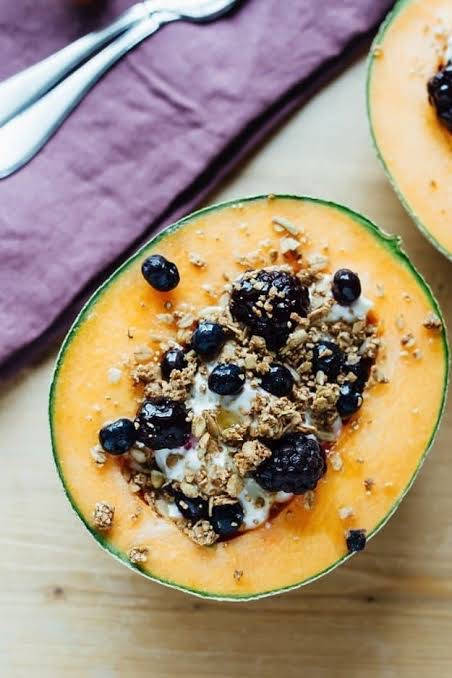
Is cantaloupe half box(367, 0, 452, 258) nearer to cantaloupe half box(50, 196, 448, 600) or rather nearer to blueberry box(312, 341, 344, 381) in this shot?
cantaloupe half box(50, 196, 448, 600)

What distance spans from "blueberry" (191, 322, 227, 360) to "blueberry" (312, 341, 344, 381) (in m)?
0.13

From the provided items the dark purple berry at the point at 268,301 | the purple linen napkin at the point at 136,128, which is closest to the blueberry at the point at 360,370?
the dark purple berry at the point at 268,301

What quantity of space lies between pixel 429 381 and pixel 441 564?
0.42 metres

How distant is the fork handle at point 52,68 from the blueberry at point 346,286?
23.8 inches

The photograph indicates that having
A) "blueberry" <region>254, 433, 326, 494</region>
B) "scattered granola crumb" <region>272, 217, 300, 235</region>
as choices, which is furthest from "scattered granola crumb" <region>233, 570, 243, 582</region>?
"scattered granola crumb" <region>272, 217, 300, 235</region>

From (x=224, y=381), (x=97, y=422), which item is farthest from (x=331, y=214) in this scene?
(x=97, y=422)

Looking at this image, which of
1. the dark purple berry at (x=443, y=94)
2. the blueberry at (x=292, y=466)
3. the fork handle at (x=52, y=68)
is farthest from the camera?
the fork handle at (x=52, y=68)

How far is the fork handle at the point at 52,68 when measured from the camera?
159cm

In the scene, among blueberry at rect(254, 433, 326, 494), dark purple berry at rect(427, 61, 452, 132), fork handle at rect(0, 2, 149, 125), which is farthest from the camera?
fork handle at rect(0, 2, 149, 125)

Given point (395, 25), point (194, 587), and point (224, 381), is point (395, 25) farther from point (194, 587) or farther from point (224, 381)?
point (194, 587)

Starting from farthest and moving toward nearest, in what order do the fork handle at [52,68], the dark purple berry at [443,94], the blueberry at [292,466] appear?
the fork handle at [52,68] < the dark purple berry at [443,94] < the blueberry at [292,466]

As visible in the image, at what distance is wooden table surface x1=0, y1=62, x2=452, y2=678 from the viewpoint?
1.61m

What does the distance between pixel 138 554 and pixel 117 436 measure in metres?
0.16

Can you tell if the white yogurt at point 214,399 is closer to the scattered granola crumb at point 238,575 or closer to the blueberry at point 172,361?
the blueberry at point 172,361
